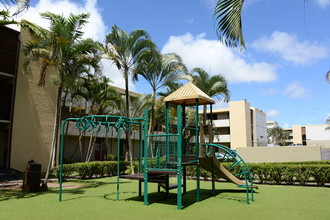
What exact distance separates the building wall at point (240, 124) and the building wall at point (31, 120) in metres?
36.1

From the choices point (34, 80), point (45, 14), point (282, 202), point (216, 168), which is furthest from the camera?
point (34, 80)

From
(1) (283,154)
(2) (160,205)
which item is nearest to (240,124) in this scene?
(1) (283,154)

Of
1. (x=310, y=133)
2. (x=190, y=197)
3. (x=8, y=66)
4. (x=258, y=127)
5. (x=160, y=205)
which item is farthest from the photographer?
(x=310, y=133)

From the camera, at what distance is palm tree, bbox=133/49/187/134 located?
17.3 meters

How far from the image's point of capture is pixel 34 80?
64.2ft

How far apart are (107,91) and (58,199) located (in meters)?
13.1

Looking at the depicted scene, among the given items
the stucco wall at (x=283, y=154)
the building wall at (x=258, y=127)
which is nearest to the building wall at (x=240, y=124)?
the building wall at (x=258, y=127)

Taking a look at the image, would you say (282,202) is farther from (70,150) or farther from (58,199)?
(70,150)

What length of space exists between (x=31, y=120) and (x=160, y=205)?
44.6 ft

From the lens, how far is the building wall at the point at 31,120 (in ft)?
60.8

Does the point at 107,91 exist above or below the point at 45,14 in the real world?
below

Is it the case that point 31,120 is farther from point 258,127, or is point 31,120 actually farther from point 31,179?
point 258,127

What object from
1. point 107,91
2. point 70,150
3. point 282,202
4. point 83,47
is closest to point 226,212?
point 282,202

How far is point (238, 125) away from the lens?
50.5 m
